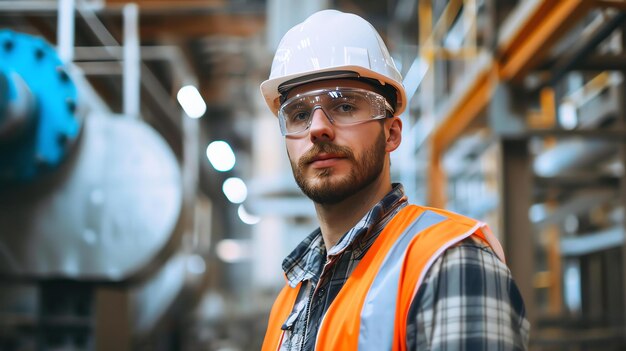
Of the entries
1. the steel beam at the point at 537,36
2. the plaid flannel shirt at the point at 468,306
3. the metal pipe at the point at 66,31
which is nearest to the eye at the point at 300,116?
the plaid flannel shirt at the point at 468,306

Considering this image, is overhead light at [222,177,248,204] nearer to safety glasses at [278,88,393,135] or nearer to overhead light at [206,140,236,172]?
overhead light at [206,140,236,172]

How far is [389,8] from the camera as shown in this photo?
13.4 metres

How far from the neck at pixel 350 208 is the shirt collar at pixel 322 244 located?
41 millimetres

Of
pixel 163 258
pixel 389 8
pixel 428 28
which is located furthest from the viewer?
pixel 389 8

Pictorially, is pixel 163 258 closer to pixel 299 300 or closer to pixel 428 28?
pixel 299 300

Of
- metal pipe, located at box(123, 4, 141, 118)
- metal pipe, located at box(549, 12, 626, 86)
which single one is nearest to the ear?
metal pipe, located at box(549, 12, 626, 86)

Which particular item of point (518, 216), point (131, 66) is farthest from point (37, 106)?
point (518, 216)

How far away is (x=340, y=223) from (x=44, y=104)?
2794 mm

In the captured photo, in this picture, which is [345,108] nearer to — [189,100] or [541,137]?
[541,137]

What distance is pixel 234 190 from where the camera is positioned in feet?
66.2

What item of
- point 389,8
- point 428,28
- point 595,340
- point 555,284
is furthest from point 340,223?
point 389,8

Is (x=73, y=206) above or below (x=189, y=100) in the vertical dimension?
below

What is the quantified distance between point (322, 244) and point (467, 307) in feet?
2.42

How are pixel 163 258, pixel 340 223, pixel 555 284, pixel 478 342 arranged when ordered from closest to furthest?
pixel 478 342 < pixel 340 223 < pixel 163 258 < pixel 555 284
